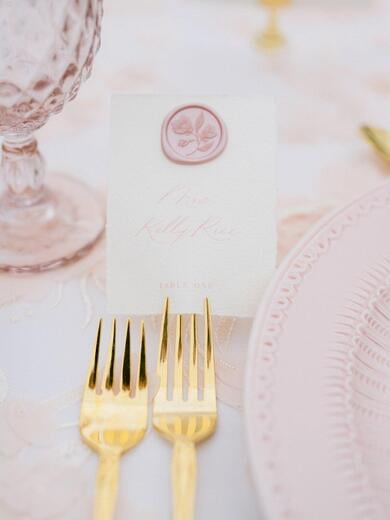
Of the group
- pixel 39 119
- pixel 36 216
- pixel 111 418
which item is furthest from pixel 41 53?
pixel 111 418

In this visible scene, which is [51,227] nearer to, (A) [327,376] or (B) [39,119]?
(B) [39,119]

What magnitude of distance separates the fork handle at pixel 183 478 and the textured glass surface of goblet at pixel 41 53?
0.96 feet

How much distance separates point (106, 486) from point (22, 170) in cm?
31

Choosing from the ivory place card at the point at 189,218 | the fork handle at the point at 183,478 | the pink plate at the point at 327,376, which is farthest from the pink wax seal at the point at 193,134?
the fork handle at the point at 183,478

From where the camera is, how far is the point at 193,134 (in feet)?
1.87

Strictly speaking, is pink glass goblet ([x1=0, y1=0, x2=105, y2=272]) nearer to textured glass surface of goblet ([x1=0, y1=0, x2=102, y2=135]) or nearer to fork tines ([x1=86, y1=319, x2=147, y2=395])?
textured glass surface of goblet ([x1=0, y1=0, x2=102, y2=135])

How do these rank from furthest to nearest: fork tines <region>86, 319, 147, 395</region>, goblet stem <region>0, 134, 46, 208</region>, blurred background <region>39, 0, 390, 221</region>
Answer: blurred background <region>39, 0, 390, 221</region>, goblet stem <region>0, 134, 46, 208</region>, fork tines <region>86, 319, 147, 395</region>

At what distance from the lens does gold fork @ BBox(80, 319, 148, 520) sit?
0.46 m

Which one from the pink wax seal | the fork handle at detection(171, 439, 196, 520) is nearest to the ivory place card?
the pink wax seal

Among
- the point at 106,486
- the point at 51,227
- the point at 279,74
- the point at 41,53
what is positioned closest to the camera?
the point at 106,486

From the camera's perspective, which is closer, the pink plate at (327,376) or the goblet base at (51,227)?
the pink plate at (327,376)

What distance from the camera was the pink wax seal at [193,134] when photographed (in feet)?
1.86

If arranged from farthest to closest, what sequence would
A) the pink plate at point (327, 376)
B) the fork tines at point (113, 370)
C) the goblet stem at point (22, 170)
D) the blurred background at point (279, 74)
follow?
the blurred background at point (279, 74) → the goblet stem at point (22, 170) → the fork tines at point (113, 370) → the pink plate at point (327, 376)

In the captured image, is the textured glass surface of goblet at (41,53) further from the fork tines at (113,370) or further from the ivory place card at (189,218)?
the fork tines at (113,370)
